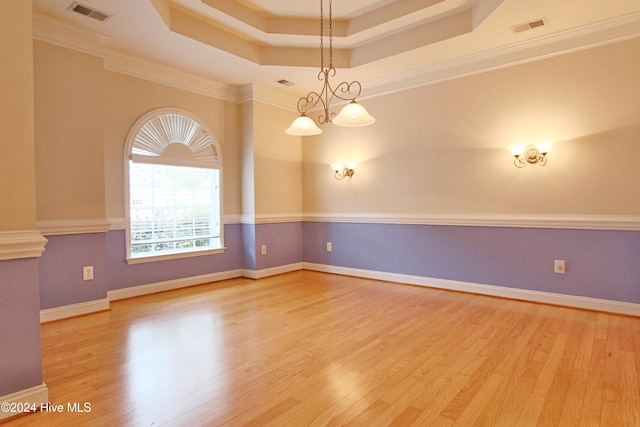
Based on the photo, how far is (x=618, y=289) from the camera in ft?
10.8

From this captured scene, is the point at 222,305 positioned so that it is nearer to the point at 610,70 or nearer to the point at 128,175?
the point at 128,175

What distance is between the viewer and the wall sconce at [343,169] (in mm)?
5078

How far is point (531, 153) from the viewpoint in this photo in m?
3.66

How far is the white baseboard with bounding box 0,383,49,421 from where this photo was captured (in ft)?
5.78

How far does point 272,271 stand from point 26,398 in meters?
3.51

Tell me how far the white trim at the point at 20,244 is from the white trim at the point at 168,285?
2.10m

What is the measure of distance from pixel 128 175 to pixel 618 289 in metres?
5.13

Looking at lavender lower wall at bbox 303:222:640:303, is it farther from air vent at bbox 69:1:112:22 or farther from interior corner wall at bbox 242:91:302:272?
air vent at bbox 69:1:112:22

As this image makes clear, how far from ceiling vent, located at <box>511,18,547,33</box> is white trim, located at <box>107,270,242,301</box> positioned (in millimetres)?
4437

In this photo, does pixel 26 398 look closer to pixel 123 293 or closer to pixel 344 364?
A: pixel 344 364

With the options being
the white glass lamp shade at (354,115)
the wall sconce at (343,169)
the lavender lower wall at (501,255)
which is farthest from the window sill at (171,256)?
the white glass lamp shade at (354,115)

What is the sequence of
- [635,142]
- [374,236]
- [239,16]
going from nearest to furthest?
[635,142], [239,16], [374,236]

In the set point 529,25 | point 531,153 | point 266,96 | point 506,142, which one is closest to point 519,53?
point 529,25

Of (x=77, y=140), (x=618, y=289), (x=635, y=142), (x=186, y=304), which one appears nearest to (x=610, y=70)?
(x=635, y=142)
